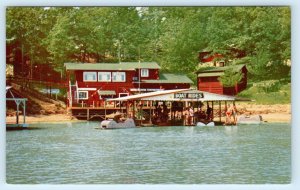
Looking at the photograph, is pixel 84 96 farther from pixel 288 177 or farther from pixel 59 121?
pixel 288 177

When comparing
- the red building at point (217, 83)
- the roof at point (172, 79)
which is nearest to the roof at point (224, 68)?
the red building at point (217, 83)

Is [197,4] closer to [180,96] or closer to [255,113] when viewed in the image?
[180,96]

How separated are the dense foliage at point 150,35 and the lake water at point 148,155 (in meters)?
0.41

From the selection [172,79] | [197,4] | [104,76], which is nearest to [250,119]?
[172,79]

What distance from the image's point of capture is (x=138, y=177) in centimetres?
1546

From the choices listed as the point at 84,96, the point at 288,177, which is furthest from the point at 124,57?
the point at 288,177

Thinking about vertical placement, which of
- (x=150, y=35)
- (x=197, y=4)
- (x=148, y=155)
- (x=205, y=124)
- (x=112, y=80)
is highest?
(x=197, y=4)

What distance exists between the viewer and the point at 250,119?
15.6 metres

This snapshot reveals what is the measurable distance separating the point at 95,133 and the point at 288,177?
1267 mm

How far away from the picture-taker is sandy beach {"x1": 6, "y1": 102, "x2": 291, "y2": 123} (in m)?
15.5

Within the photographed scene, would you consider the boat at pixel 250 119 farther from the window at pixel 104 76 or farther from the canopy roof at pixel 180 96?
the window at pixel 104 76

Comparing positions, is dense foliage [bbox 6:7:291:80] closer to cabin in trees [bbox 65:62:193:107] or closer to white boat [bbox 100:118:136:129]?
cabin in trees [bbox 65:62:193:107]

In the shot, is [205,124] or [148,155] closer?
[148,155]

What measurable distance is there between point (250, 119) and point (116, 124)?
2.82ft
